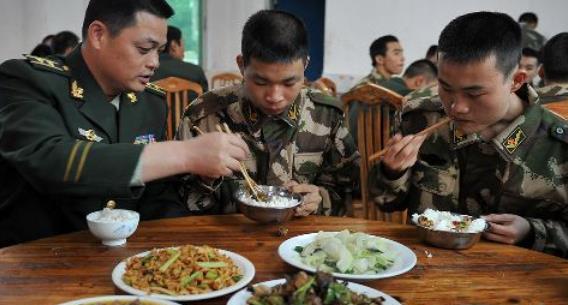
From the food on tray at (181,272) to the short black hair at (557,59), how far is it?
2863mm

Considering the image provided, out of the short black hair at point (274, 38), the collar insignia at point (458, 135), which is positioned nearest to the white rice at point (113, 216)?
the short black hair at point (274, 38)

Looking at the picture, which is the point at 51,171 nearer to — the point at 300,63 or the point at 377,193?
the point at 300,63

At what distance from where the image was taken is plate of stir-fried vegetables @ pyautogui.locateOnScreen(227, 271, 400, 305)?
1.05 metres

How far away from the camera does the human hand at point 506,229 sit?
1683mm

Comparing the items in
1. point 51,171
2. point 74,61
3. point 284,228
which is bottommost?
point 284,228

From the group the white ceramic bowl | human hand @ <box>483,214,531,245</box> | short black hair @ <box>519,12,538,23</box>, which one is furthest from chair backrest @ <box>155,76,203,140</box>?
short black hair @ <box>519,12,538,23</box>

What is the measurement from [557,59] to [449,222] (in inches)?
86.6

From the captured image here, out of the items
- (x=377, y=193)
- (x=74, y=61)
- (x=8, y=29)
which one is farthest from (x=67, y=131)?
(x=8, y=29)

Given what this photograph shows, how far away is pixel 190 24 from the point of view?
8.80m

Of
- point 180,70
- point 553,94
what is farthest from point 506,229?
point 180,70

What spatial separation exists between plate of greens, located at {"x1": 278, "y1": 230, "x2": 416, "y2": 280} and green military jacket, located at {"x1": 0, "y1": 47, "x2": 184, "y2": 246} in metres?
0.50

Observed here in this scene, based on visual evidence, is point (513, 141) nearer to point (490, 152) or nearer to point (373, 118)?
point (490, 152)

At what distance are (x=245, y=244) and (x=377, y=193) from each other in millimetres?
679

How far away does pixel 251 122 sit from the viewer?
7.50ft
